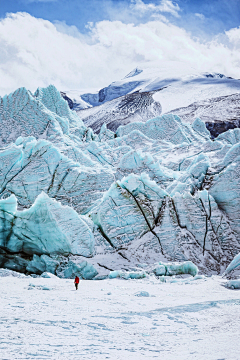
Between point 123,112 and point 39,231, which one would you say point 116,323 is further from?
point 123,112

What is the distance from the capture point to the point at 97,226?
452 inches

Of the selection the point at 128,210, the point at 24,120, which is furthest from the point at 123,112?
the point at 128,210

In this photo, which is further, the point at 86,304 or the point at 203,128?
the point at 203,128

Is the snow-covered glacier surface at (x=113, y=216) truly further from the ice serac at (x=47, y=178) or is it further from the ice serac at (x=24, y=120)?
the ice serac at (x=24, y=120)

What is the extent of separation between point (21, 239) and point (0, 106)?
549 inches

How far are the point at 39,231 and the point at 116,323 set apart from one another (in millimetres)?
6553

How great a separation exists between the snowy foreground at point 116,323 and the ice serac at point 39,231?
3.50 metres

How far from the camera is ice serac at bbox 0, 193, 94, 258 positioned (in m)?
10.4

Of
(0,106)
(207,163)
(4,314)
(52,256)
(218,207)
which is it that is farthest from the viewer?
(0,106)

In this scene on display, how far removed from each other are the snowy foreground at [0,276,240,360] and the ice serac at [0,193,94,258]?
3502mm

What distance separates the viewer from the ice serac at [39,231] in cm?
1038

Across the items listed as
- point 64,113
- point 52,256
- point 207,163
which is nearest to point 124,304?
point 52,256

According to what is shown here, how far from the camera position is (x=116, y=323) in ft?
14.3

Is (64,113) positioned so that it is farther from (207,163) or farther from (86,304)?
(86,304)
